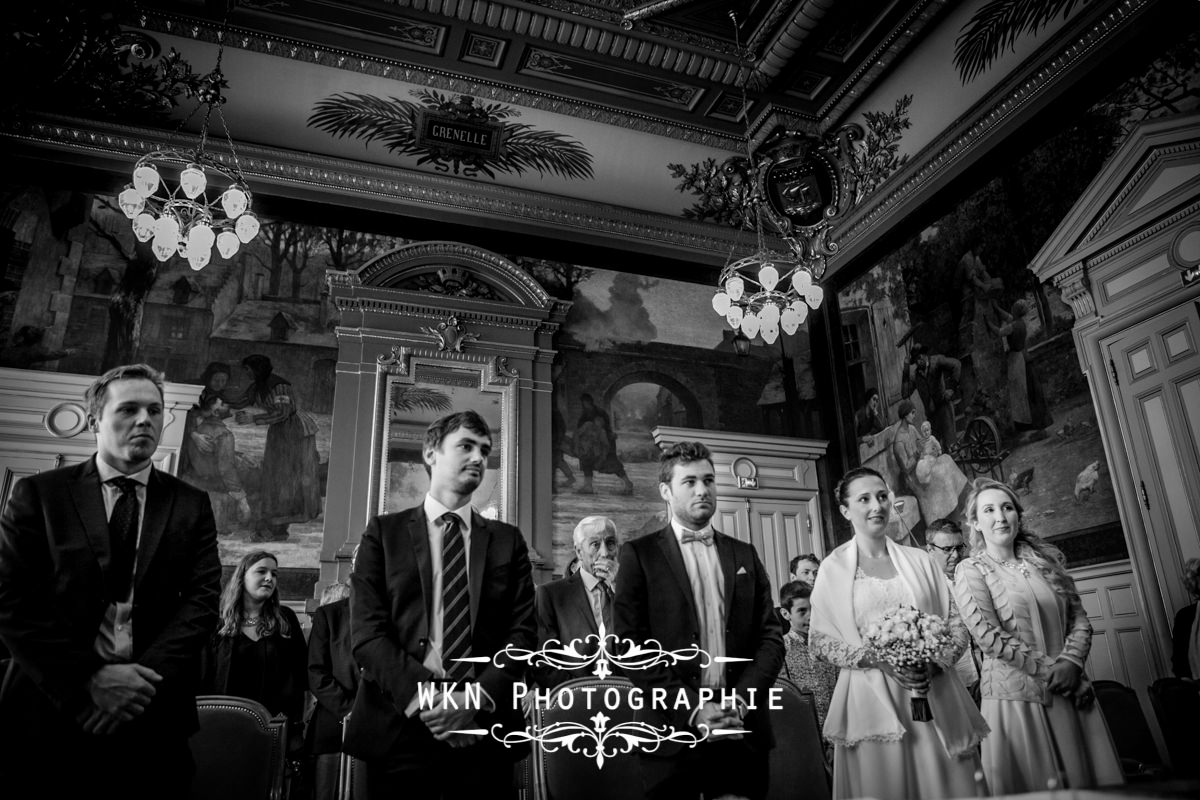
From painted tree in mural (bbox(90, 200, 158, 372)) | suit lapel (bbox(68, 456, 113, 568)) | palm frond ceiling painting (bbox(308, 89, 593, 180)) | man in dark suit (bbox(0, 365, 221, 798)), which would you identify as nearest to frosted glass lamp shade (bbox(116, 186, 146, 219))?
painted tree in mural (bbox(90, 200, 158, 372))

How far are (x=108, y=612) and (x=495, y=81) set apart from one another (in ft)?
22.0

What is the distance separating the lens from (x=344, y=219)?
26.3 ft

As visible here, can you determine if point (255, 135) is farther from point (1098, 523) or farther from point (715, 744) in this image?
point (1098, 523)

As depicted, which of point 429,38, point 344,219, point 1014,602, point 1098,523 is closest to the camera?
point 1014,602

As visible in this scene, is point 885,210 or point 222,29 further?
point 885,210

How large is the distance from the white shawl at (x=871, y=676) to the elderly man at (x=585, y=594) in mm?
1692

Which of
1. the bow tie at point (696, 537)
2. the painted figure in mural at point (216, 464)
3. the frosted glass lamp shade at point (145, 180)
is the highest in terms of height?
the frosted glass lamp shade at point (145, 180)

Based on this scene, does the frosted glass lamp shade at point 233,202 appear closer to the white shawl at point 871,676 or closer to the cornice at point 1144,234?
the white shawl at point 871,676

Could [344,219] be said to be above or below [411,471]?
above

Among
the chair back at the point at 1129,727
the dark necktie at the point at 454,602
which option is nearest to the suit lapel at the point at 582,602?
the dark necktie at the point at 454,602

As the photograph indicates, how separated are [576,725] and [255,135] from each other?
23.1 ft

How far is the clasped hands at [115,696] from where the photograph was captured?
2.11 m

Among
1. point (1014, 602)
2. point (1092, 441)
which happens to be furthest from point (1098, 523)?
point (1014, 602)

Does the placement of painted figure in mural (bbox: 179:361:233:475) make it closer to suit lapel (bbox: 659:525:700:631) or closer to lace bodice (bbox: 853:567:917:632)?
suit lapel (bbox: 659:525:700:631)
